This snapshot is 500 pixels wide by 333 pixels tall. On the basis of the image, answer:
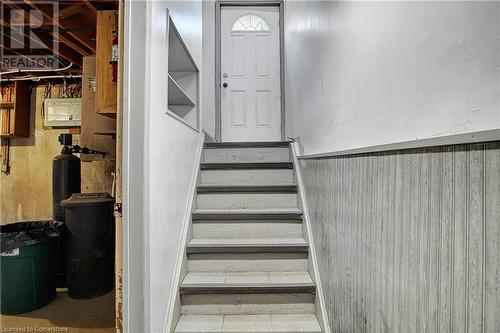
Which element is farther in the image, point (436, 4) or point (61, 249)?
point (61, 249)

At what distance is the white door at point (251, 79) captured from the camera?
397 centimetres

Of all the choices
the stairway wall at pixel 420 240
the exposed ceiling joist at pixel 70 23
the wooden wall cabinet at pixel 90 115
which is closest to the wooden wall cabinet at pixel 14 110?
the exposed ceiling joist at pixel 70 23

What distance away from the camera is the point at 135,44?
1329 millimetres

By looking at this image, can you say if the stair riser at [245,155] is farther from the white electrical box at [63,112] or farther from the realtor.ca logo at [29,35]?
the white electrical box at [63,112]

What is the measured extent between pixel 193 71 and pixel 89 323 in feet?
7.77

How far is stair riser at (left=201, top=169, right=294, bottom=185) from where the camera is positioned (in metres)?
2.70

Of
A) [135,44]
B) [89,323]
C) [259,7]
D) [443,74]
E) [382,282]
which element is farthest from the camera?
[259,7]

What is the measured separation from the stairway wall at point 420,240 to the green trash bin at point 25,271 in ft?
8.03

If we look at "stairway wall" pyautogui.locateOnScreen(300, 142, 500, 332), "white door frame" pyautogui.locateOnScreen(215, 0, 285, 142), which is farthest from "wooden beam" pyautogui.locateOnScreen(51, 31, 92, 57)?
"stairway wall" pyautogui.locateOnScreen(300, 142, 500, 332)

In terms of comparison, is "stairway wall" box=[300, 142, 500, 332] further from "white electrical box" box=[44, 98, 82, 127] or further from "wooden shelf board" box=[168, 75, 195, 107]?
"white electrical box" box=[44, 98, 82, 127]

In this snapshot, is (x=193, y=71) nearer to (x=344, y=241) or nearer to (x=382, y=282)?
(x=344, y=241)

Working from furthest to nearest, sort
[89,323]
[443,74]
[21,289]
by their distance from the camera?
1. [21,289]
2. [89,323]
3. [443,74]

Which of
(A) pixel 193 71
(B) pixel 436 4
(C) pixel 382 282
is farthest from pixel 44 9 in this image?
(C) pixel 382 282

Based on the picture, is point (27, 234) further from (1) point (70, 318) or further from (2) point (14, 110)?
(2) point (14, 110)
